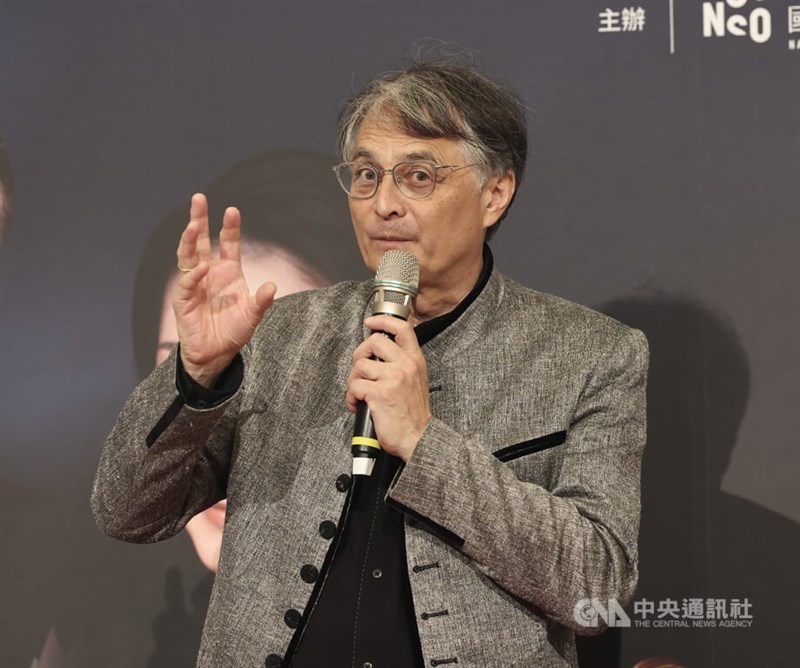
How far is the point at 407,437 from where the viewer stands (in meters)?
1.69

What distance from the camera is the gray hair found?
2.04 meters

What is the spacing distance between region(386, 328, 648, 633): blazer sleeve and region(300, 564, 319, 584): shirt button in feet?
0.71

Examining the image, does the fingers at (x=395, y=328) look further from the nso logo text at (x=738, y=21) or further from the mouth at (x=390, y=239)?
the nso logo text at (x=738, y=21)

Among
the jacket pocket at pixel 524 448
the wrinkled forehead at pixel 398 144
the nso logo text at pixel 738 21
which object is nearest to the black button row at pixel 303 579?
the jacket pocket at pixel 524 448

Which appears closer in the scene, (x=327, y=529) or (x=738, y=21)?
(x=327, y=529)

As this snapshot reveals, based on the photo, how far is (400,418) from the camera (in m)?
1.67

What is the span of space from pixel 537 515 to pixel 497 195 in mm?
733

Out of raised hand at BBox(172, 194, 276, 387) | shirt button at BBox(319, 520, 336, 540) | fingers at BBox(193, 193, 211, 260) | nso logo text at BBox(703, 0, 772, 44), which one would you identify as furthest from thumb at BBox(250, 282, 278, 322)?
nso logo text at BBox(703, 0, 772, 44)

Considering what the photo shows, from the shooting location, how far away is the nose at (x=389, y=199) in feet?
6.50

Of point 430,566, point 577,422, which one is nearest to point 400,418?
point 430,566

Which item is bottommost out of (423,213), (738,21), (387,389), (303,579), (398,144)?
(303,579)

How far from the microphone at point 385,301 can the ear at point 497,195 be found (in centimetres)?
30

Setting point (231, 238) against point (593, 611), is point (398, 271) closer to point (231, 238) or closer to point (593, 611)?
point (231, 238)

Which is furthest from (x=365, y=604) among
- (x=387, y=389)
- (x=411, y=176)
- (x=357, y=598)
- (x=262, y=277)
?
(x=262, y=277)
